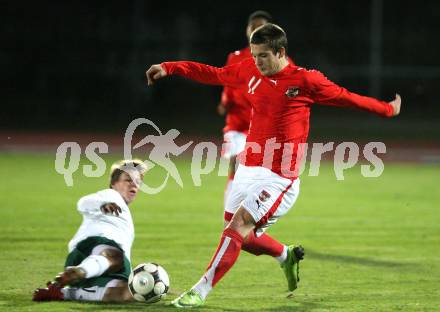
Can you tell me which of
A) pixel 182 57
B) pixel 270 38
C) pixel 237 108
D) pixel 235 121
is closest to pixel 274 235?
pixel 235 121

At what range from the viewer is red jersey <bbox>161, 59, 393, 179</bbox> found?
23.5 ft

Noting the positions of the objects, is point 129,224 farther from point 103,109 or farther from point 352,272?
point 103,109

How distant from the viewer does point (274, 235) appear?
11.4m

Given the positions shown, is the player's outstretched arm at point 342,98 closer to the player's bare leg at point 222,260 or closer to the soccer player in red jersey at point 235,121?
the player's bare leg at point 222,260

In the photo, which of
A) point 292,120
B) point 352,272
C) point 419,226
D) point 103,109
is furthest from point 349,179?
point 103,109

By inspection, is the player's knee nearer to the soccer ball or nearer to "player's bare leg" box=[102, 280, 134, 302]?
the soccer ball

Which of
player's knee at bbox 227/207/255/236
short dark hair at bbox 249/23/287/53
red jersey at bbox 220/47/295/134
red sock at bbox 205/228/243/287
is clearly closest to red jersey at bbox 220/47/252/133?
red jersey at bbox 220/47/295/134

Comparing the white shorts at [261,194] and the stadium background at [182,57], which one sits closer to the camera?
the white shorts at [261,194]

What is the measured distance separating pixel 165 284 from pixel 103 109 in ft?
84.8

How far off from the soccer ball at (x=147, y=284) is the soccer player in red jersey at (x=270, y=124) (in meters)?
0.47

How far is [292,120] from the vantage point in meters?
7.25

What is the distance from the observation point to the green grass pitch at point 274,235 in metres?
7.50

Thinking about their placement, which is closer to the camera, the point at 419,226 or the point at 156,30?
the point at 419,226

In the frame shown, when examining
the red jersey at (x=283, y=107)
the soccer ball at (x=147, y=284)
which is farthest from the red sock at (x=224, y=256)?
the red jersey at (x=283, y=107)
